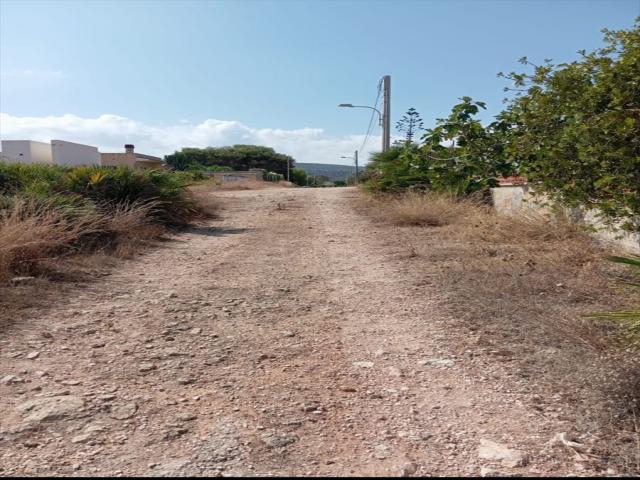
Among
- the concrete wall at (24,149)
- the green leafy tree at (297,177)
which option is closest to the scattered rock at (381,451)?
the concrete wall at (24,149)

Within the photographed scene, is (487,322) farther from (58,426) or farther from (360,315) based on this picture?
(58,426)

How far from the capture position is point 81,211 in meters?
7.88

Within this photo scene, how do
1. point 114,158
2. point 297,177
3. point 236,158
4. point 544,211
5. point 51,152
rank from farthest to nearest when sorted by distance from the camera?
point 297,177, point 236,158, point 114,158, point 51,152, point 544,211

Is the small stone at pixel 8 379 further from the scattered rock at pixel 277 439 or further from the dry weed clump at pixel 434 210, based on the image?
the dry weed clump at pixel 434 210

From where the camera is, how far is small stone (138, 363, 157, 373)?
3344 mm

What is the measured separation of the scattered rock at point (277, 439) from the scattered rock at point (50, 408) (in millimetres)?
1036

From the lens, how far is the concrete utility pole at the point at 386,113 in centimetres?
2300

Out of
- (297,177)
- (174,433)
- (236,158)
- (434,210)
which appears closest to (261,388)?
(174,433)

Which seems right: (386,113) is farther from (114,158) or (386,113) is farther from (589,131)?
(114,158)

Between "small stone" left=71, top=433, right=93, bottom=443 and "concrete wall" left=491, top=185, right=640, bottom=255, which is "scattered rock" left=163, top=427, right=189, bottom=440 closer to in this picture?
"small stone" left=71, top=433, right=93, bottom=443

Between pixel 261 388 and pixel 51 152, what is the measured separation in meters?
31.1

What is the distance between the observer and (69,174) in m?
9.71

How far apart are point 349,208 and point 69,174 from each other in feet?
25.3

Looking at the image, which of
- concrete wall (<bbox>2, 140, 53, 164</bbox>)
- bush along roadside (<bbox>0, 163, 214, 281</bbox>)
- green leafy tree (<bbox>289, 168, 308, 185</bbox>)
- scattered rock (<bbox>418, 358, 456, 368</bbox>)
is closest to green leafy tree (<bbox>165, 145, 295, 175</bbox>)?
green leafy tree (<bbox>289, 168, 308, 185</bbox>)
